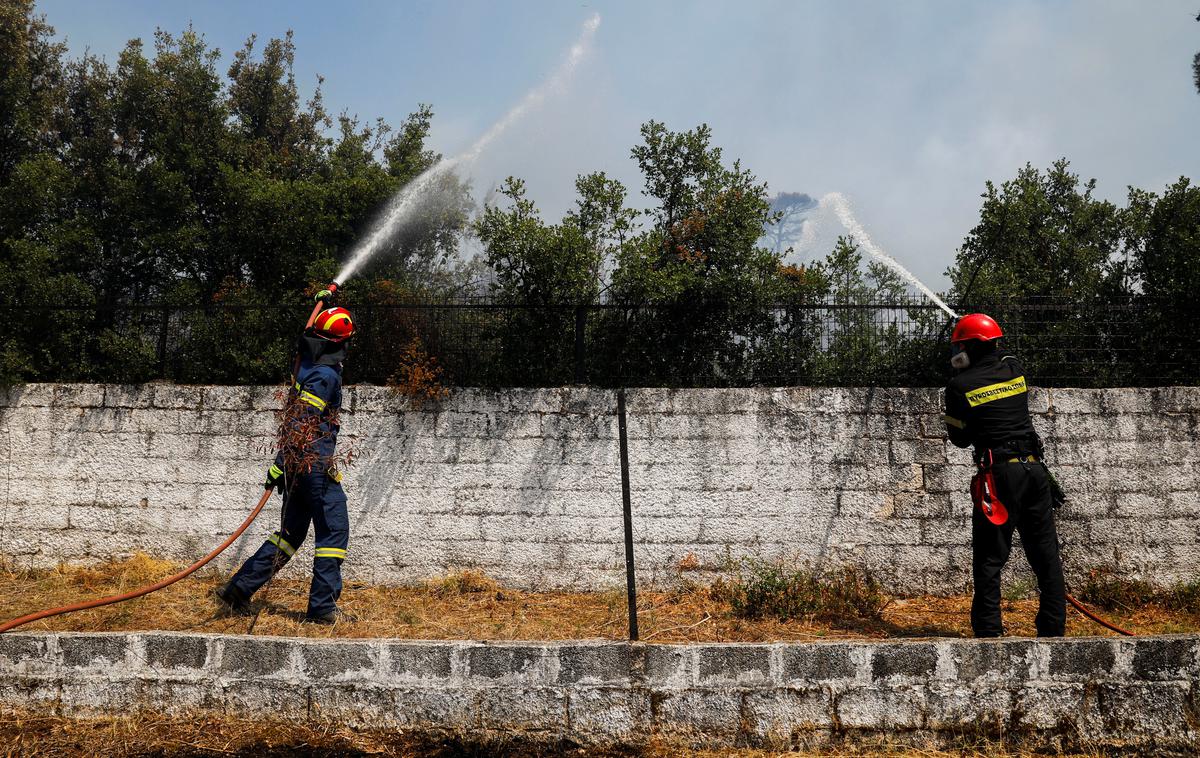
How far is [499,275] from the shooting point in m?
7.14

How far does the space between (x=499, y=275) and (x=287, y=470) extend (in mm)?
2730

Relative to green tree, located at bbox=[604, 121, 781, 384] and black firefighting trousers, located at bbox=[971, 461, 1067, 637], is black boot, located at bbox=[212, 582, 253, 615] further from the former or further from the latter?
black firefighting trousers, located at bbox=[971, 461, 1067, 637]

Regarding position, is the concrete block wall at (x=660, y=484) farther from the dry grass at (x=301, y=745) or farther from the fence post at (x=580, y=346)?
the dry grass at (x=301, y=745)

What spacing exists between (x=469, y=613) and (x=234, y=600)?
1607mm

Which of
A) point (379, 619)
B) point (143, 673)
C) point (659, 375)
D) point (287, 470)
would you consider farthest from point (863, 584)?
point (143, 673)

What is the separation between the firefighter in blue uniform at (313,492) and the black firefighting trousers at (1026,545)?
402 cm

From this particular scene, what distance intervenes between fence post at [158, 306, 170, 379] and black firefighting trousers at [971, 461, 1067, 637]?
6714 mm

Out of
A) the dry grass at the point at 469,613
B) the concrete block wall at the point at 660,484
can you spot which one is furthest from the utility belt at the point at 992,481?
the concrete block wall at the point at 660,484

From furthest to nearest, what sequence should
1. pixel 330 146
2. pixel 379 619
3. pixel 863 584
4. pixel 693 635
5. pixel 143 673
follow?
pixel 330 146, pixel 863 584, pixel 379 619, pixel 693 635, pixel 143 673

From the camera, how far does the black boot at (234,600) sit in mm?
5285

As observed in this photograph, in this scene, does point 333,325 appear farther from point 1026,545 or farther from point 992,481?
point 1026,545

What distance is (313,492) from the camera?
5.26m

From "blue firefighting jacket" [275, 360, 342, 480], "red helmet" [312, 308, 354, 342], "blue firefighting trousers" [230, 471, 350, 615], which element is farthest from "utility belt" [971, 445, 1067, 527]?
"red helmet" [312, 308, 354, 342]

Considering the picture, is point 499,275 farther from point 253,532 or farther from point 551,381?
point 253,532
